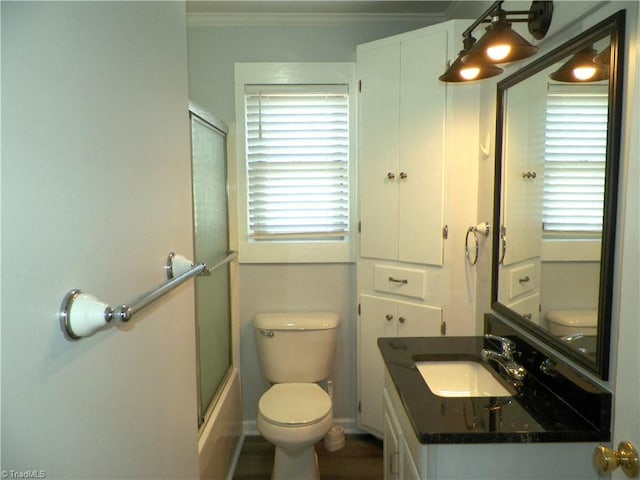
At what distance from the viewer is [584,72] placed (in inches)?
41.9

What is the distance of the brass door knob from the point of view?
0.69 m

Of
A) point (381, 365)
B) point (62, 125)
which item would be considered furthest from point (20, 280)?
point (381, 365)

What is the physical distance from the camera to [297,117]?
2.37 meters

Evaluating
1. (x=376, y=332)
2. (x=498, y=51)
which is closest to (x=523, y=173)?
(x=498, y=51)

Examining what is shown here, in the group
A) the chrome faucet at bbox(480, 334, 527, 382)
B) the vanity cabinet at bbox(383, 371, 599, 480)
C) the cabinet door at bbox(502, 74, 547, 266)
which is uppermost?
the cabinet door at bbox(502, 74, 547, 266)

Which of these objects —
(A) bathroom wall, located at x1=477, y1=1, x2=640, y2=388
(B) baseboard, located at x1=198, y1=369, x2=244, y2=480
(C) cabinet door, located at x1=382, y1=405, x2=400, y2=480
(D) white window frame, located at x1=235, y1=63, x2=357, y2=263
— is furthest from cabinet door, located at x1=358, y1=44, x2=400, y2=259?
(B) baseboard, located at x1=198, y1=369, x2=244, y2=480

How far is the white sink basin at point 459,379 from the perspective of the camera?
4.44ft

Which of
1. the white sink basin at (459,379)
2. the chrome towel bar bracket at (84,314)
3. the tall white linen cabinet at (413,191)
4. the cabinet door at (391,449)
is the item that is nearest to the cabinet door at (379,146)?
the tall white linen cabinet at (413,191)

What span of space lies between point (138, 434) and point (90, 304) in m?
0.39

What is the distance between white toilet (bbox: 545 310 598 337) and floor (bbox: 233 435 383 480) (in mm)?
1435

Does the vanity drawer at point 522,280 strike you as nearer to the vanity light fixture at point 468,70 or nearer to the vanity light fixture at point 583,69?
the vanity light fixture at point 583,69

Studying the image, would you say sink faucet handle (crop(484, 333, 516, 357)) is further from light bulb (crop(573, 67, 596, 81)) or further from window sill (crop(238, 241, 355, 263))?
window sill (crop(238, 241, 355, 263))

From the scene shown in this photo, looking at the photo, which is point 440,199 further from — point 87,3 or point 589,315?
point 87,3

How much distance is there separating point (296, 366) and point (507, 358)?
125 centimetres
